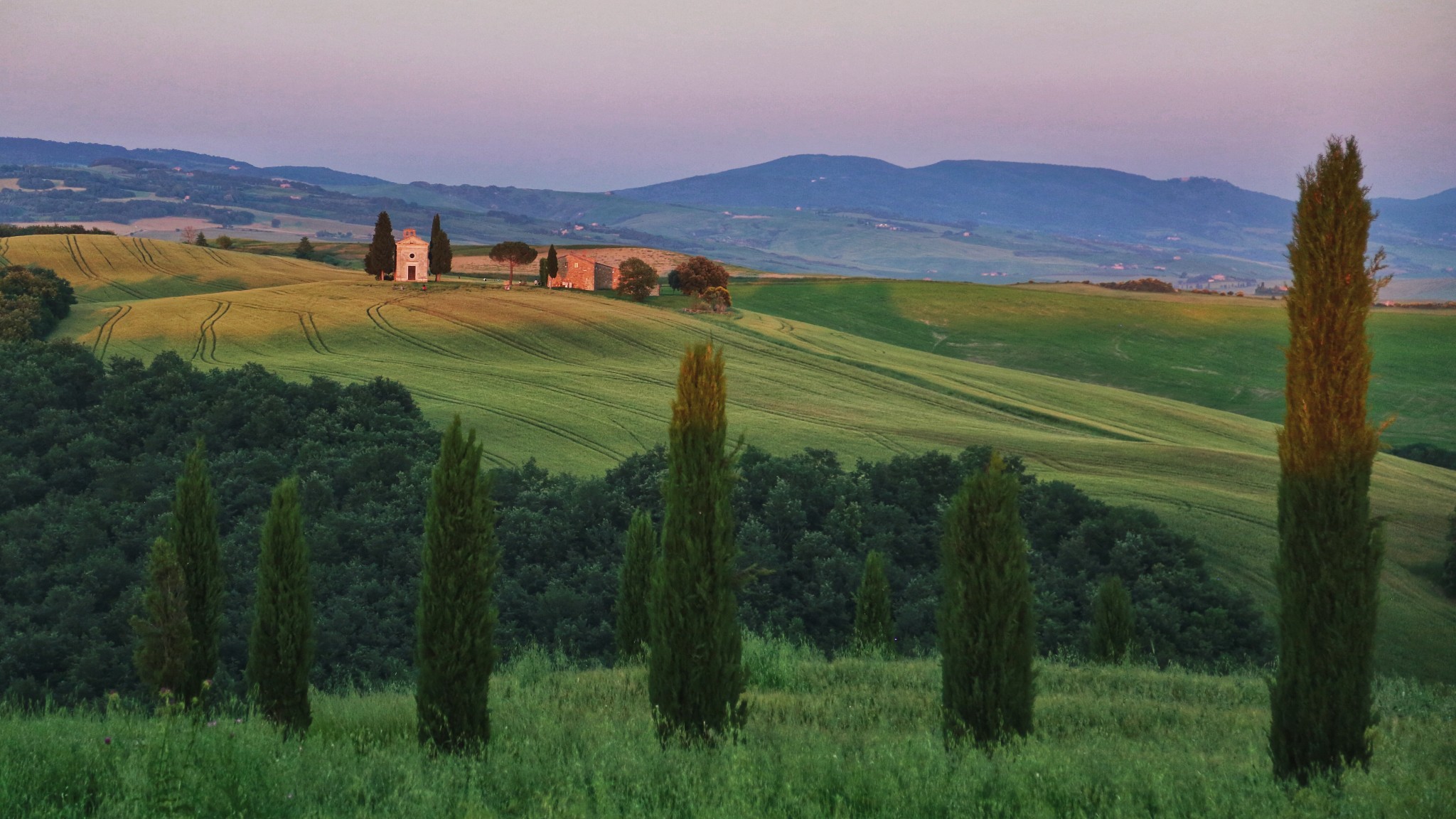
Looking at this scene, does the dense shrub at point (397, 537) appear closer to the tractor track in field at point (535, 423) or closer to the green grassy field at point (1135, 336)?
the tractor track in field at point (535, 423)

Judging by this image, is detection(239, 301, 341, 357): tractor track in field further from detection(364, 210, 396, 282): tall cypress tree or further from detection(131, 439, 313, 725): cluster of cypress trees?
detection(131, 439, 313, 725): cluster of cypress trees

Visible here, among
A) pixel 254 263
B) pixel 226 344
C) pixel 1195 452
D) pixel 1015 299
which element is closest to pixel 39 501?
pixel 226 344

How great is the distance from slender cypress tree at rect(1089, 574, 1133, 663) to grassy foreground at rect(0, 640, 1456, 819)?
790 centimetres

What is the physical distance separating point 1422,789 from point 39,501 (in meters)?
36.2

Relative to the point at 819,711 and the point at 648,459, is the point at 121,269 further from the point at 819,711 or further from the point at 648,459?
the point at 819,711

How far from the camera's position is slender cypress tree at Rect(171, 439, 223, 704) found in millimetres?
14836

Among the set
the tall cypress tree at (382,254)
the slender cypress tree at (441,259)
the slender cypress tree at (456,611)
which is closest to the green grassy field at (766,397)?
the tall cypress tree at (382,254)

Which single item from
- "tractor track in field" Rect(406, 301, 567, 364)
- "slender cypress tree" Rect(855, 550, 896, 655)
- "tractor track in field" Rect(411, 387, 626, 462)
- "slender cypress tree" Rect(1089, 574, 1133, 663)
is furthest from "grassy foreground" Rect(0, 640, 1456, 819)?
"tractor track in field" Rect(406, 301, 567, 364)

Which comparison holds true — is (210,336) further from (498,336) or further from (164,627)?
(164,627)

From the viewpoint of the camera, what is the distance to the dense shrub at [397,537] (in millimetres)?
26078

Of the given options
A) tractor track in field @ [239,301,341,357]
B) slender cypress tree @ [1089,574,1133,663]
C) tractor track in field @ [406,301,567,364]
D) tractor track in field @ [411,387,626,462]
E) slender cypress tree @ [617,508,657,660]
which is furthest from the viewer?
tractor track in field @ [406,301,567,364]

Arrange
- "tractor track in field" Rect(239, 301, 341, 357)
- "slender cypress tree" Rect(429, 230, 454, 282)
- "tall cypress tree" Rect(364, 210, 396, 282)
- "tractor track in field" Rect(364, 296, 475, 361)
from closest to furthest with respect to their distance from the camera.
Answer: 1. "tractor track in field" Rect(239, 301, 341, 357)
2. "tractor track in field" Rect(364, 296, 475, 361)
3. "tall cypress tree" Rect(364, 210, 396, 282)
4. "slender cypress tree" Rect(429, 230, 454, 282)

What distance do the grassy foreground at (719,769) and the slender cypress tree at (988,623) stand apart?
21.4 inches

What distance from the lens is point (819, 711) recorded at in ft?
48.2
